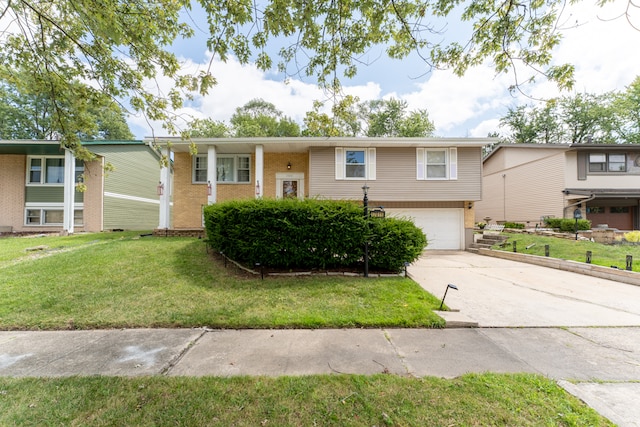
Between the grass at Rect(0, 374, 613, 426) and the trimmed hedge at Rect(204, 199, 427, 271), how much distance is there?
3224 millimetres

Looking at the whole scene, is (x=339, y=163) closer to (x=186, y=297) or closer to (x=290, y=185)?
(x=290, y=185)

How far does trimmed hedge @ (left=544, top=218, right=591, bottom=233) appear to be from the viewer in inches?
448

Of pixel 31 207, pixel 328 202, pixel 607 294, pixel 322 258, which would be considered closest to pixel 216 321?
pixel 322 258

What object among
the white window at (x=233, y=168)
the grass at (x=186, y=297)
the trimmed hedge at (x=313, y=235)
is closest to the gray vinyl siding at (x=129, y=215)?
the white window at (x=233, y=168)

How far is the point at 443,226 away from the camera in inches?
461

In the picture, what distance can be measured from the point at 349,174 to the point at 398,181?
7.26ft

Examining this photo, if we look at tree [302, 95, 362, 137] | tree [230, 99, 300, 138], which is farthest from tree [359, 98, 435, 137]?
tree [302, 95, 362, 137]

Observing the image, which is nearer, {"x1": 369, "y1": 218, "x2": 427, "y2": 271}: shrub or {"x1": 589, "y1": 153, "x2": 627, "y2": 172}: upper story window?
{"x1": 369, "y1": 218, "x2": 427, "y2": 271}: shrub

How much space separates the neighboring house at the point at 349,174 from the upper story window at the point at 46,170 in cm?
704

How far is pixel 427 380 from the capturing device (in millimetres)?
Answer: 2326

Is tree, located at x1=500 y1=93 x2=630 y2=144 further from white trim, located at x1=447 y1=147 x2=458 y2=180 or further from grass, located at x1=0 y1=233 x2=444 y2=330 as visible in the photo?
grass, located at x1=0 y1=233 x2=444 y2=330

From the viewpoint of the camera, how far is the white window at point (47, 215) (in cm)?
1315

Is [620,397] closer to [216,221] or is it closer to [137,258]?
[216,221]

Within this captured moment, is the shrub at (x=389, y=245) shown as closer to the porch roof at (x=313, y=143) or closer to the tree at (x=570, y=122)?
the porch roof at (x=313, y=143)
